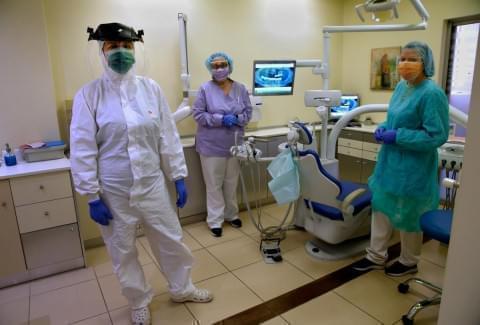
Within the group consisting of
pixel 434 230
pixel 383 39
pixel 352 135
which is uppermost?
pixel 383 39

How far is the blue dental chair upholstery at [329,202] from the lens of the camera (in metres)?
2.43

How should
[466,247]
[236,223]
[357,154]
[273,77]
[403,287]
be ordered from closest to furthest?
[466,247], [403,287], [236,223], [273,77], [357,154]

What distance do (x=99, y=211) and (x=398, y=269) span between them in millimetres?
2055

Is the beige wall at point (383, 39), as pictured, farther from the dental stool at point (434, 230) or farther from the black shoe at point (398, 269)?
the dental stool at point (434, 230)

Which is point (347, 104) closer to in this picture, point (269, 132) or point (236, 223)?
point (269, 132)

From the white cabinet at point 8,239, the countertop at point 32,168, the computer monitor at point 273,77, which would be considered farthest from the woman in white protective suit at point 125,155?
the computer monitor at point 273,77

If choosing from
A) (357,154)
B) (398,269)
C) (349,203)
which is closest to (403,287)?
(398,269)

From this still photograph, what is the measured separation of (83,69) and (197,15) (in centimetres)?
126

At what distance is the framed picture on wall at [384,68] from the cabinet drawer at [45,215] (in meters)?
3.73

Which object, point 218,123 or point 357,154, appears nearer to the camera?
point 218,123

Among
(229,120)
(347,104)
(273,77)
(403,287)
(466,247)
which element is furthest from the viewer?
(347,104)

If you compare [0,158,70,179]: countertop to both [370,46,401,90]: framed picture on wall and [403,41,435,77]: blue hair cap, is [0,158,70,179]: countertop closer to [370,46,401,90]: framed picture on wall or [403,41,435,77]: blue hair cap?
[403,41,435,77]: blue hair cap

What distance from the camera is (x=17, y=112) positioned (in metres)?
2.63

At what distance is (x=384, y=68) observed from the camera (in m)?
4.21
